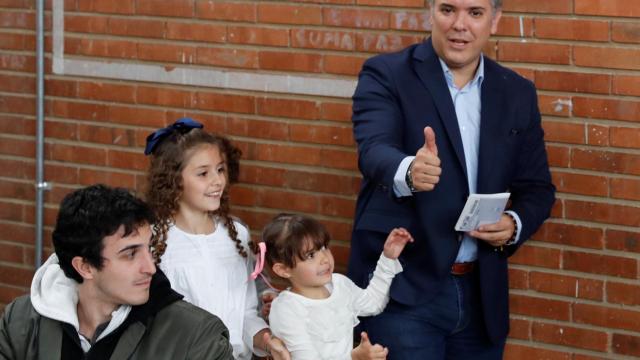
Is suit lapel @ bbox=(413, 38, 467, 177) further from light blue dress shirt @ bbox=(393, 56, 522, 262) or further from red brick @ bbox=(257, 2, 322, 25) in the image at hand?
red brick @ bbox=(257, 2, 322, 25)

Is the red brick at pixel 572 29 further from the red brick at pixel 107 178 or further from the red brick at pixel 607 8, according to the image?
the red brick at pixel 107 178

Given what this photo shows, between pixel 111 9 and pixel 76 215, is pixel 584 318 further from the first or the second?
pixel 111 9

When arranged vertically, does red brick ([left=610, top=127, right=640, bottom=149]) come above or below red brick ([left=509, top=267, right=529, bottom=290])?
above

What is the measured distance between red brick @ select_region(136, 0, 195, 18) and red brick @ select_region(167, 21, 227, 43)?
5 cm

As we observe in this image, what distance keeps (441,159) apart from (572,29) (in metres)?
0.94

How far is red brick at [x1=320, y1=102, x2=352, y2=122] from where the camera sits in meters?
5.84

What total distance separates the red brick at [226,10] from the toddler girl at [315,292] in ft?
4.57

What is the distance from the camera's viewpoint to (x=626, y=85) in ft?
17.2

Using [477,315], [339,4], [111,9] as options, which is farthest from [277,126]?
[477,315]

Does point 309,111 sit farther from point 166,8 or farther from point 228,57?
point 166,8

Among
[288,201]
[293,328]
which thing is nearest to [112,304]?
[293,328]

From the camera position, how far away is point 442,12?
15.8 feet

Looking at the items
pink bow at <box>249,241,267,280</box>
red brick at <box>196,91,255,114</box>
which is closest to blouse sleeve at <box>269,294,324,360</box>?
pink bow at <box>249,241,267,280</box>

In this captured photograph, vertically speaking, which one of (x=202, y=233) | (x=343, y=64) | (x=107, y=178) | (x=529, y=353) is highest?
(x=343, y=64)
